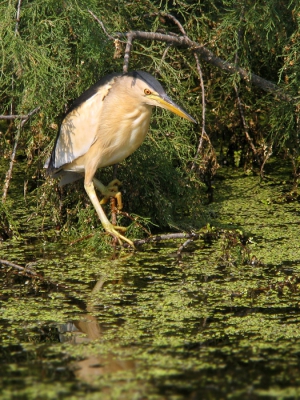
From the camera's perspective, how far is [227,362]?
2834 mm

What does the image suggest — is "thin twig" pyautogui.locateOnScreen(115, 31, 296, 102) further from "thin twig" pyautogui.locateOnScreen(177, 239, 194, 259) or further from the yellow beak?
"thin twig" pyautogui.locateOnScreen(177, 239, 194, 259)

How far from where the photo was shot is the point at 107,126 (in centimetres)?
442

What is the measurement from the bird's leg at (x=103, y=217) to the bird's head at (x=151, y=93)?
1.89 ft

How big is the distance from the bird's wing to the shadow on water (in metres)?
0.52

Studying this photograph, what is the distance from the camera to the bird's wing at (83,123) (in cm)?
445

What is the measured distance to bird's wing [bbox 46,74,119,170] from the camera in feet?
14.6

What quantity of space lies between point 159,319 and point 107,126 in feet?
4.85

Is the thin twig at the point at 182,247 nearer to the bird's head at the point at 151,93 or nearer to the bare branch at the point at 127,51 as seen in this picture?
the bird's head at the point at 151,93

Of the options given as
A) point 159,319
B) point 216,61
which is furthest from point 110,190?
point 159,319

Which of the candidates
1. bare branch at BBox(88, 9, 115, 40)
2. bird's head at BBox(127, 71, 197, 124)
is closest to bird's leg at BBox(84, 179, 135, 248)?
bird's head at BBox(127, 71, 197, 124)

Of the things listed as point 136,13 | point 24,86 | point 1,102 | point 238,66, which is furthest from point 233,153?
point 24,86

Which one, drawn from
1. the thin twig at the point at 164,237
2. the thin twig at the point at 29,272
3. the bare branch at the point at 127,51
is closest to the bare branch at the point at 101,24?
the bare branch at the point at 127,51

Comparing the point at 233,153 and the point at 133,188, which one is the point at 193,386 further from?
the point at 233,153

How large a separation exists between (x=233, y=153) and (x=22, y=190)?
161 centimetres
